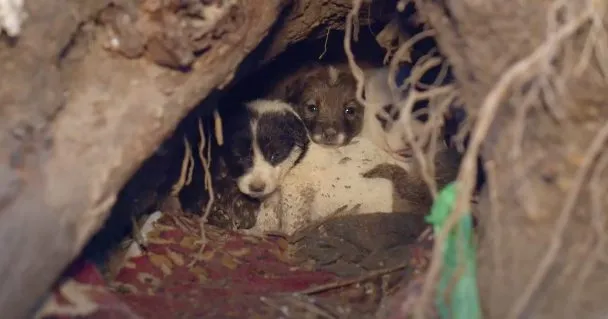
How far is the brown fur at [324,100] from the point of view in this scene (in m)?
3.27

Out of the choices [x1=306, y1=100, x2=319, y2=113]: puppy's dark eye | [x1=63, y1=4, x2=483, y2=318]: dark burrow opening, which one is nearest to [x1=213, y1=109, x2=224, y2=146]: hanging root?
[x1=63, y1=4, x2=483, y2=318]: dark burrow opening

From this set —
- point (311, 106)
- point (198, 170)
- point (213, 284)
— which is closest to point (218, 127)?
point (213, 284)

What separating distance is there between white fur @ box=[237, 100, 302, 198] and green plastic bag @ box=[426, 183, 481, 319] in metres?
1.55

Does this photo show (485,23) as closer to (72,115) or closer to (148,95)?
(148,95)

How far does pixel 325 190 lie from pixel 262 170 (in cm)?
Result: 26

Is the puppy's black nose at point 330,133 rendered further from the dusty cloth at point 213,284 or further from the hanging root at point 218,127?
the hanging root at point 218,127

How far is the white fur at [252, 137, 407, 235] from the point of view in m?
3.04

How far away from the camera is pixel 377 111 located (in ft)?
10.3

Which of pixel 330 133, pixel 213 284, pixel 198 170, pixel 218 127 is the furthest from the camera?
pixel 330 133

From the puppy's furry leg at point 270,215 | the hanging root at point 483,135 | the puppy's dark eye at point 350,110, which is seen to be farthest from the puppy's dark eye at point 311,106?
the hanging root at point 483,135

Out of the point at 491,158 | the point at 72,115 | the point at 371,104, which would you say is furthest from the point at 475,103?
the point at 371,104

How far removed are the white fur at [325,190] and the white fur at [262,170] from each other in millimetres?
50

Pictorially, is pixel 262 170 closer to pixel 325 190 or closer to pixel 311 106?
pixel 325 190

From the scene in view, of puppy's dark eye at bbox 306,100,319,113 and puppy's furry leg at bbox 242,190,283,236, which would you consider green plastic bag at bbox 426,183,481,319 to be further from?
puppy's dark eye at bbox 306,100,319,113
